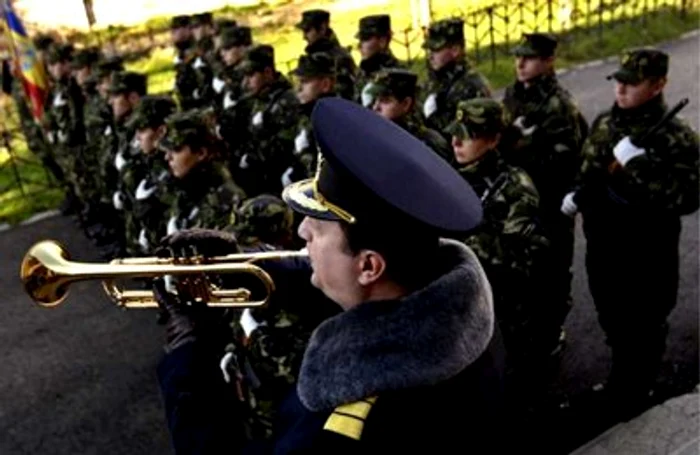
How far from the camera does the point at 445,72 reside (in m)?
7.22

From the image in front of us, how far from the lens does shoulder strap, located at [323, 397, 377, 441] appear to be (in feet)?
5.87

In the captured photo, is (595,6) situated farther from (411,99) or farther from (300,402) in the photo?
(300,402)

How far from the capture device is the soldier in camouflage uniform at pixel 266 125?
7289 millimetres

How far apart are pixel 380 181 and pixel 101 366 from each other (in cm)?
532

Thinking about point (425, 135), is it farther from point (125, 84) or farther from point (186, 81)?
point (186, 81)

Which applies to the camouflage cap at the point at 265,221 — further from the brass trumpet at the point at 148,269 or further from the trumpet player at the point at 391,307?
the trumpet player at the point at 391,307

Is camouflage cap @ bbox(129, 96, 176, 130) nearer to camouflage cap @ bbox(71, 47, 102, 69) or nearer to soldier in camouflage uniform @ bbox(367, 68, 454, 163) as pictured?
soldier in camouflage uniform @ bbox(367, 68, 454, 163)

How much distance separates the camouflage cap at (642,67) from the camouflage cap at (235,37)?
199 inches

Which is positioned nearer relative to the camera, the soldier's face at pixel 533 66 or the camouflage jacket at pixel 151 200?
the camouflage jacket at pixel 151 200

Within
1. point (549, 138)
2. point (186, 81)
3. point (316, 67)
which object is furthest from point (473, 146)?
point (186, 81)

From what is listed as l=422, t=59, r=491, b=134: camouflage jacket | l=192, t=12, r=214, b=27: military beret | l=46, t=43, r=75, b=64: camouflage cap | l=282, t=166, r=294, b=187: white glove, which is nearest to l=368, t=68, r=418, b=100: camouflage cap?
l=422, t=59, r=491, b=134: camouflage jacket

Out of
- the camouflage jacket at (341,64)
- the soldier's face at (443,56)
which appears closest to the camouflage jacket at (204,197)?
the soldier's face at (443,56)

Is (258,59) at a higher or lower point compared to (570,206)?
higher

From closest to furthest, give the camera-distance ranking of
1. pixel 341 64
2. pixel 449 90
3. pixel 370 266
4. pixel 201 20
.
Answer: pixel 370 266
pixel 449 90
pixel 341 64
pixel 201 20
